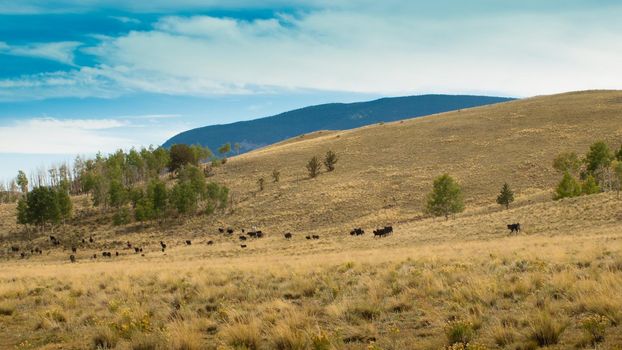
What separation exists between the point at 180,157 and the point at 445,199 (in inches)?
3288

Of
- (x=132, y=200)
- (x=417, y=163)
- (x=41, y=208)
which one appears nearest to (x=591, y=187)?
(x=417, y=163)

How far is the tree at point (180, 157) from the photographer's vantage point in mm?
123938

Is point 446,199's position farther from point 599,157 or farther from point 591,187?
point 599,157

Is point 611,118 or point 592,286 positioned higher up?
point 611,118

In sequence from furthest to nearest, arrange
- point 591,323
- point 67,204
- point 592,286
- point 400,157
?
point 400,157 → point 67,204 → point 592,286 → point 591,323

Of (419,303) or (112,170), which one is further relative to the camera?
(112,170)

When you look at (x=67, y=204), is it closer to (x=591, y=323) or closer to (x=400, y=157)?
(x=400, y=157)

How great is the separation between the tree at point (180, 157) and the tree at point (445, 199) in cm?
8000

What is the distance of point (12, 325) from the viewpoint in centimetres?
1184

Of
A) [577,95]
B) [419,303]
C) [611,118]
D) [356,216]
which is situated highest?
[577,95]

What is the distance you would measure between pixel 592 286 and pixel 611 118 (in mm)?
117228

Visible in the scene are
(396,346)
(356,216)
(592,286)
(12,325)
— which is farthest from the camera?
(356,216)

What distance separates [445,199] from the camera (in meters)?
59.6

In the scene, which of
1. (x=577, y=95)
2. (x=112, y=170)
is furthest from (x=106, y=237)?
(x=577, y=95)
